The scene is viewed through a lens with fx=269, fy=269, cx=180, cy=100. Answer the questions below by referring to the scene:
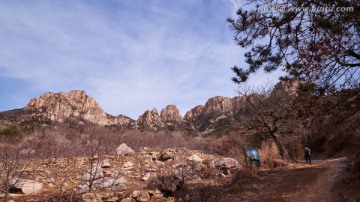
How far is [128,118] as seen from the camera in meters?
74.7

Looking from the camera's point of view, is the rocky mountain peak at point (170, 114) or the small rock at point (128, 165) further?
the rocky mountain peak at point (170, 114)

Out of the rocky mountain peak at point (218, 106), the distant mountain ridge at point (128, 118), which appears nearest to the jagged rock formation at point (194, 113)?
the distant mountain ridge at point (128, 118)

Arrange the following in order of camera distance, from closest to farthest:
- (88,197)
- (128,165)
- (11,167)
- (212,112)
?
(11,167) → (88,197) → (128,165) → (212,112)

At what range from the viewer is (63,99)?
68.4m

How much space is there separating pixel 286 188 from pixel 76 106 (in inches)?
2775

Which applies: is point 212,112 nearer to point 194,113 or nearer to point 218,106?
point 218,106

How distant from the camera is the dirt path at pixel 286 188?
6.26m

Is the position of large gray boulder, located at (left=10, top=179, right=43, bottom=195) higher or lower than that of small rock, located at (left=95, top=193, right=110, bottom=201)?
higher

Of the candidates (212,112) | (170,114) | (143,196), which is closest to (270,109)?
(143,196)

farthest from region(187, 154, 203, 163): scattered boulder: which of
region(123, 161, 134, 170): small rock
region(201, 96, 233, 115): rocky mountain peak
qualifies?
region(201, 96, 233, 115): rocky mountain peak

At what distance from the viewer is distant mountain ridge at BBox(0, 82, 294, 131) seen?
63.1m

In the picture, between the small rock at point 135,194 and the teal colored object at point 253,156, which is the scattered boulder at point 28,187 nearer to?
the small rock at point 135,194

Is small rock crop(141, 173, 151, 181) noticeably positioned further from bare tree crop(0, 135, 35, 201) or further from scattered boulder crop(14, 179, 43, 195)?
bare tree crop(0, 135, 35, 201)

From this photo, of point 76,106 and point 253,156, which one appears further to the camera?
point 76,106
